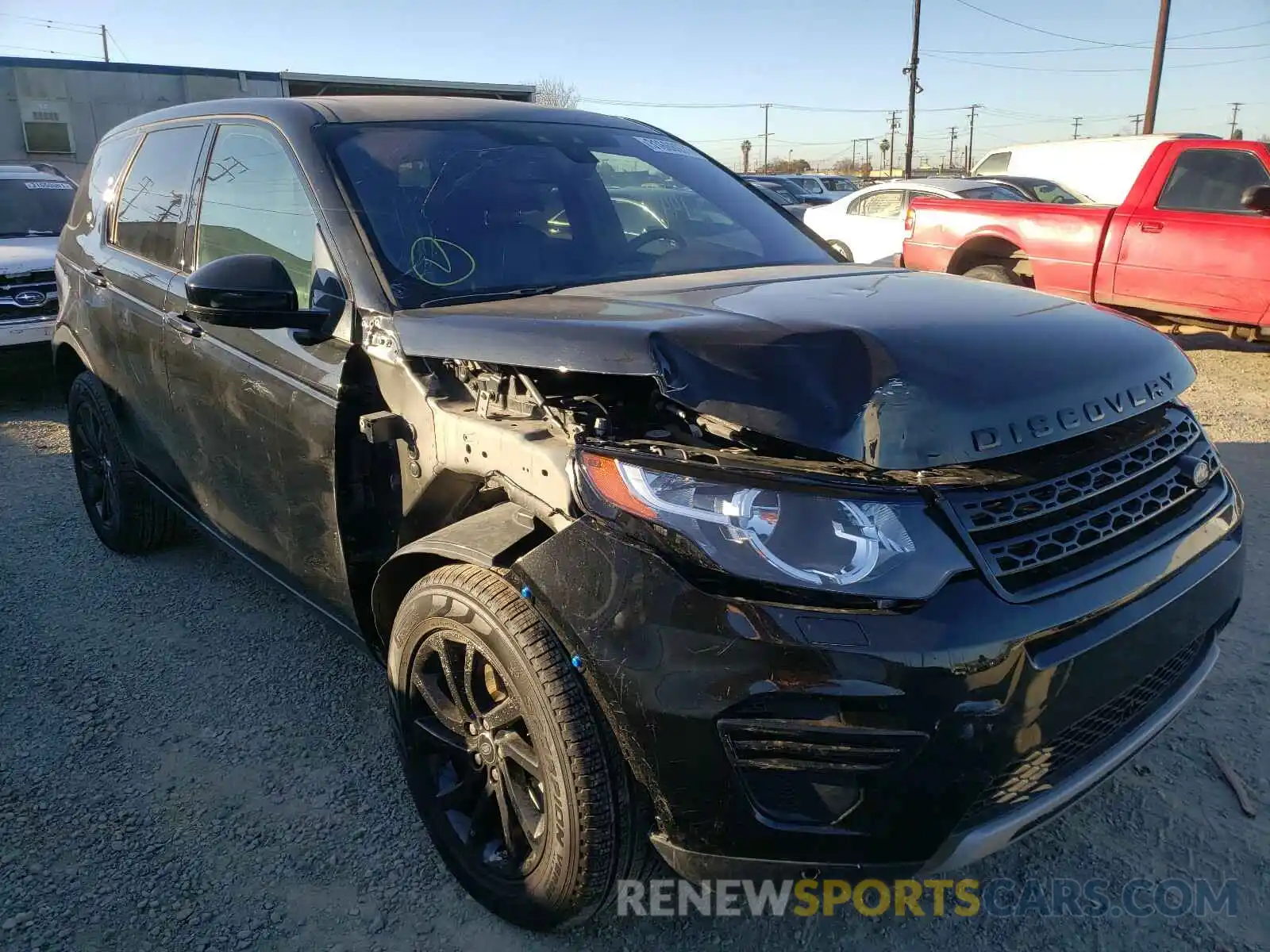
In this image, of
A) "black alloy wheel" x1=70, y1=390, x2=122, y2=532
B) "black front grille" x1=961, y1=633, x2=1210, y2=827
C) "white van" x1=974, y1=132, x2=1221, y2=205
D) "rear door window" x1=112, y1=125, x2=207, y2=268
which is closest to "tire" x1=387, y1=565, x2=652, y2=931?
"black front grille" x1=961, y1=633, x2=1210, y2=827

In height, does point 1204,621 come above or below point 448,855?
above

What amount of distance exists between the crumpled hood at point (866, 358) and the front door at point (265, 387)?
0.44 meters

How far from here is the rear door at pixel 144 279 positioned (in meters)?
3.27

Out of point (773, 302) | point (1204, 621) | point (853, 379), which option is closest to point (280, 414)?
point (773, 302)

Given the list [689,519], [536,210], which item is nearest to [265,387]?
[536,210]

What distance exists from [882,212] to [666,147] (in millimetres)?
A: 7845

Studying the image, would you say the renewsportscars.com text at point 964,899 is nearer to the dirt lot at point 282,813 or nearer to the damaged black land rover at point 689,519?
the dirt lot at point 282,813

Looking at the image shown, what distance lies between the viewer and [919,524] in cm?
159

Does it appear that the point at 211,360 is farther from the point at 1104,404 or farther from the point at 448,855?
the point at 1104,404

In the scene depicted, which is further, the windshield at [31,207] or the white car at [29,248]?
the windshield at [31,207]

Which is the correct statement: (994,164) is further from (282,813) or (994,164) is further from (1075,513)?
(282,813)

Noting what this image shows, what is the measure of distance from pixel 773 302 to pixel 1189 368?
3.36ft

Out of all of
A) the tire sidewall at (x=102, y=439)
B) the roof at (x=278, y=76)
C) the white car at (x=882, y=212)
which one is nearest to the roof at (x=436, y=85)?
the roof at (x=278, y=76)

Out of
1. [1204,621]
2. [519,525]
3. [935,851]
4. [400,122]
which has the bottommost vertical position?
[935,851]
